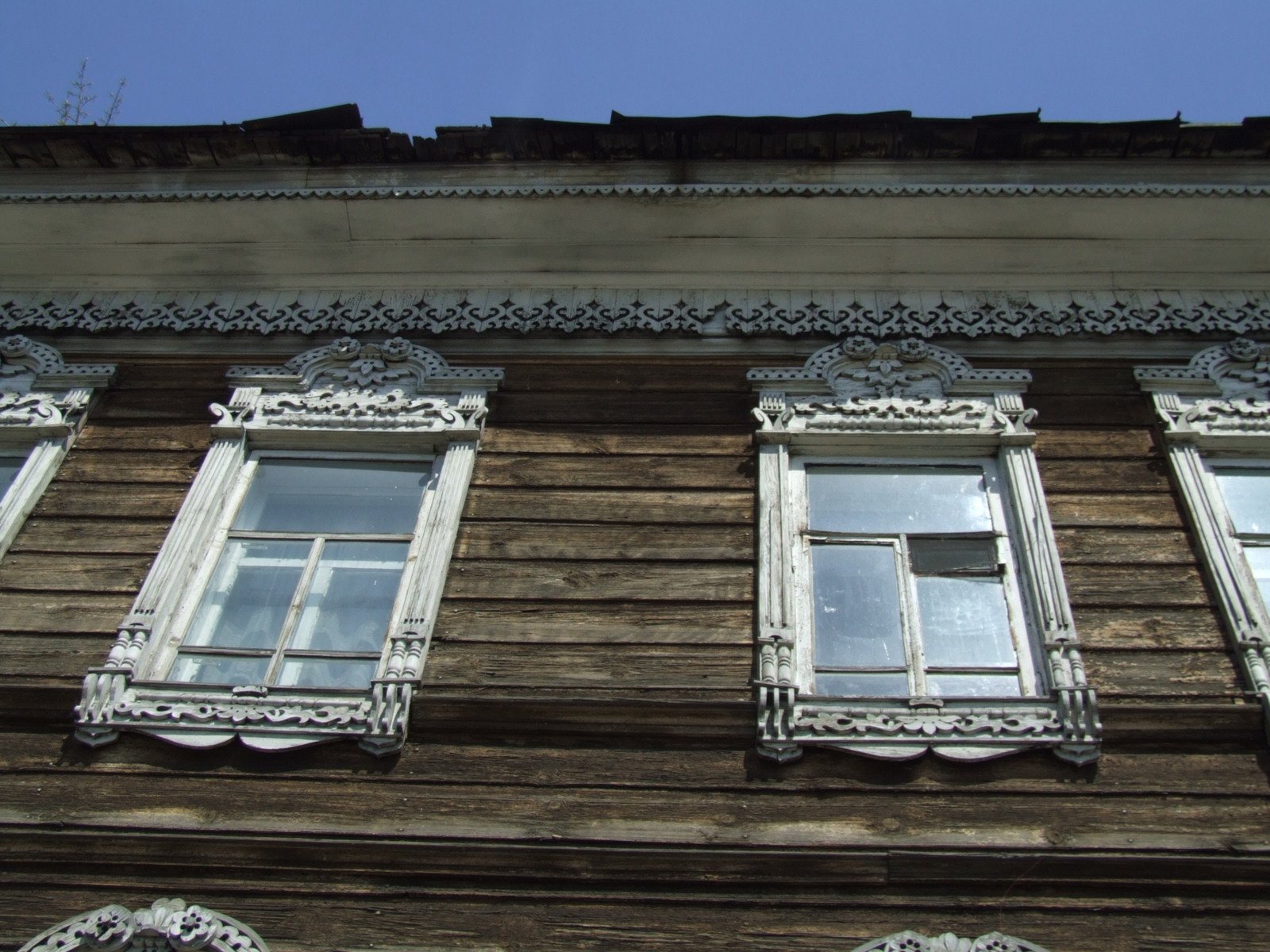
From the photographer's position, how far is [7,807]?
13.3ft

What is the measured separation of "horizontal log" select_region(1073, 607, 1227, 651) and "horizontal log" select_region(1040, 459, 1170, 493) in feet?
2.19

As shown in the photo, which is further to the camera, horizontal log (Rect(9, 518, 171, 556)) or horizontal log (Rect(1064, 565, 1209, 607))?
horizontal log (Rect(9, 518, 171, 556))

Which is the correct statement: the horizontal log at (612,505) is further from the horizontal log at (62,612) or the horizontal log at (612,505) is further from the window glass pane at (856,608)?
the horizontal log at (62,612)

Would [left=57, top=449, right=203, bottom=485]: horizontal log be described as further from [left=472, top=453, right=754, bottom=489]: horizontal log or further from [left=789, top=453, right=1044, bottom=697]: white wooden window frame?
[left=789, top=453, right=1044, bottom=697]: white wooden window frame

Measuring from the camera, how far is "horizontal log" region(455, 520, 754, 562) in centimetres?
488

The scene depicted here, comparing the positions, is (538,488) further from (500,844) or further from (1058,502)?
(1058,502)

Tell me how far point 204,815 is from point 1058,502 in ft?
11.3

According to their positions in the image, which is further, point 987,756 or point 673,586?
point 673,586

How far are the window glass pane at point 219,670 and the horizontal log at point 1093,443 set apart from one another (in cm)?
331

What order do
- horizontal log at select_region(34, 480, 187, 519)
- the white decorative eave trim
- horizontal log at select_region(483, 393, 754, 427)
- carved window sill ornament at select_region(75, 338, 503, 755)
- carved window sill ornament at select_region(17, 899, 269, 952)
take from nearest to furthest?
carved window sill ornament at select_region(17, 899, 269, 952) → carved window sill ornament at select_region(75, 338, 503, 755) → horizontal log at select_region(34, 480, 187, 519) → horizontal log at select_region(483, 393, 754, 427) → the white decorative eave trim

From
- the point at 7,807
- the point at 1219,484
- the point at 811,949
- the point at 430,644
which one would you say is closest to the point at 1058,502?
the point at 1219,484

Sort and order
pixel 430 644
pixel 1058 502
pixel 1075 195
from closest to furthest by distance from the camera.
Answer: pixel 430 644 → pixel 1058 502 → pixel 1075 195

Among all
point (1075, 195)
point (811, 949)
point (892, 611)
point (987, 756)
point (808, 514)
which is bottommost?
point (811, 949)

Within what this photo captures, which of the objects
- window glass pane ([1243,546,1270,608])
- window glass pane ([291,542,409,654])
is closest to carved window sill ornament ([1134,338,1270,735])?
window glass pane ([1243,546,1270,608])
